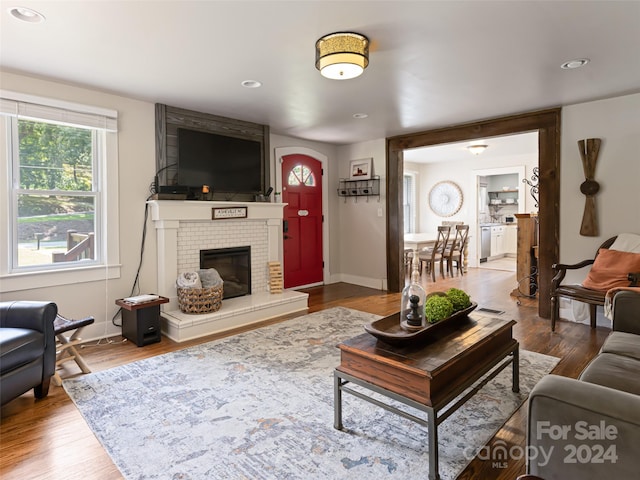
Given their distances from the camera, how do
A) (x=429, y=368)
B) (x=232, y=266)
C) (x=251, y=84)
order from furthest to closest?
(x=232, y=266)
(x=251, y=84)
(x=429, y=368)

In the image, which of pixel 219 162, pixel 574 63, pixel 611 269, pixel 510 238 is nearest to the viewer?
pixel 574 63

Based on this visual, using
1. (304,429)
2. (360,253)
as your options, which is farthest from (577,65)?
(360,253)

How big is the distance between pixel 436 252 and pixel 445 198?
250cm

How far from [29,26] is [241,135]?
99.7 inches

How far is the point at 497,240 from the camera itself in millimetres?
9062

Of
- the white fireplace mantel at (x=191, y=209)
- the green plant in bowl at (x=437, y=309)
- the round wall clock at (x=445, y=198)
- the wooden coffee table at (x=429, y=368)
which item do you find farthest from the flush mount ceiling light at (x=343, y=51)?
the round wall clock at (x=445, y=198)

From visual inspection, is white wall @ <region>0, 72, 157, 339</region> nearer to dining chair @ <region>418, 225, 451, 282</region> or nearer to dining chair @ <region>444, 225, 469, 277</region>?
dining chair @ <region>418, 225, 451, 282</region>

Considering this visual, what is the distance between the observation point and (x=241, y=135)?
4684 millimetres

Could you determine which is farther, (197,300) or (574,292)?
(197,300)

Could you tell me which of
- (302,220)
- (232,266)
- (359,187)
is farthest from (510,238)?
(232,266)

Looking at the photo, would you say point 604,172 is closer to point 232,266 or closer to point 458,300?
point 458,300

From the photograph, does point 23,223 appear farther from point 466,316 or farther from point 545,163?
point 545,163

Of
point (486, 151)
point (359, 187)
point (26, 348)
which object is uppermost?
point (486, 151)

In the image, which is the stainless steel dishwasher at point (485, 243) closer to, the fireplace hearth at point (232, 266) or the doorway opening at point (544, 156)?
the doorway opening at point (544, 156)
